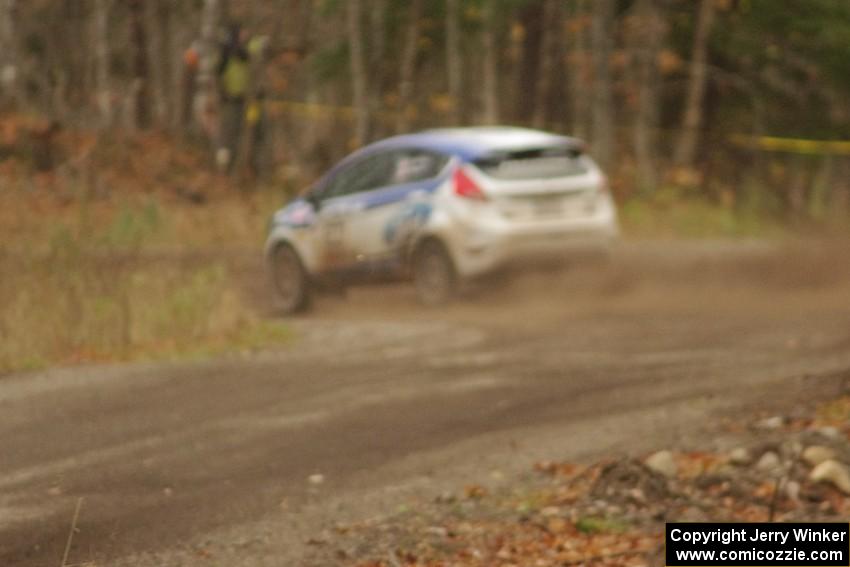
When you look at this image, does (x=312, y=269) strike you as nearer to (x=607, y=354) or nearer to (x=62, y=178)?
(x=607, y=354)

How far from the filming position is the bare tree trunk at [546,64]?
3344cm

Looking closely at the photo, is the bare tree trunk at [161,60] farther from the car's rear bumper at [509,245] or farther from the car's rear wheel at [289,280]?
the car's rear bumper at [509,245]

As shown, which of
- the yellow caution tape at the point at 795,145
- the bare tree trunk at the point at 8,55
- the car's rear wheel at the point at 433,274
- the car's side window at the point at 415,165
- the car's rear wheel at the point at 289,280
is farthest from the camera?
the bare tree trunk at the point at 8,55

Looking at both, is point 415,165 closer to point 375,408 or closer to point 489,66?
point 375,408

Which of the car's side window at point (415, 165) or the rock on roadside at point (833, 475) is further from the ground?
the car's side window at point (415, 165)

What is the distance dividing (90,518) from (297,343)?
6.96 metres

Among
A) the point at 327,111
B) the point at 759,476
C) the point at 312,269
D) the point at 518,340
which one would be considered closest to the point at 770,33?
the point at 327,111

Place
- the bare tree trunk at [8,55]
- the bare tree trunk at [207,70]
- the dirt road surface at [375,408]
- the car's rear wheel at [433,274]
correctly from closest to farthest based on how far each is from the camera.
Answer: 1. the dirt road surface at [375,408]
2. the car's rear wheel at [433,274]
3. the bare tree trunk at [207,70]
4. the bare tree trunk at [8,55]

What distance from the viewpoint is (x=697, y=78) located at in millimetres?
32562

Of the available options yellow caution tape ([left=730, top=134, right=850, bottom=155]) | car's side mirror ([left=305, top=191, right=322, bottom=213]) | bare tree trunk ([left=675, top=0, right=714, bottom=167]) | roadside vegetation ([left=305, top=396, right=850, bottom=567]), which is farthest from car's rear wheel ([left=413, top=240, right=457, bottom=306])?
bare tree trunk ([left=675, top=0, right=714, bottom=167])

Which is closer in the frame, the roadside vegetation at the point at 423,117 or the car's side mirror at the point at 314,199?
the car's side mirror at the point at 314,199

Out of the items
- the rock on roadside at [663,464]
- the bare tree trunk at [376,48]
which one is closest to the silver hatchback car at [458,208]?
the rock on roadside at [663,464]

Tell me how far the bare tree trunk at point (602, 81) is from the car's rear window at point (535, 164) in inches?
473

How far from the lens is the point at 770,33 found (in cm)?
3167
